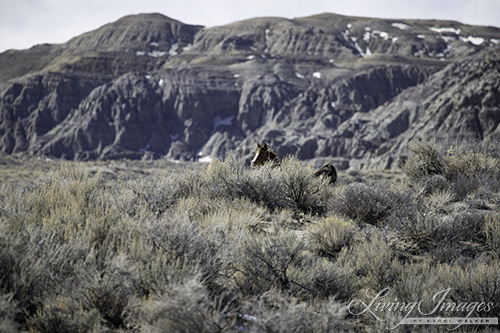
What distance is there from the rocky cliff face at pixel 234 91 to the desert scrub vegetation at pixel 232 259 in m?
74.6

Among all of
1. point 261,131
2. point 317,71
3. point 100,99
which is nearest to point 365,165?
point 261,131

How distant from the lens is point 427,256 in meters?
5.50

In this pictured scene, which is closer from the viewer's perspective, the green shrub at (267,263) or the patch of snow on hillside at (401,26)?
the green shrub at (267,263)

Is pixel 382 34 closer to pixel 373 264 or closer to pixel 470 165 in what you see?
pixel 470 165

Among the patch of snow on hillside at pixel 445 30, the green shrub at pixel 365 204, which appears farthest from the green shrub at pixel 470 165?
the patch of snow on hillside at pixel 445 30

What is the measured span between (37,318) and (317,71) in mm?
132551

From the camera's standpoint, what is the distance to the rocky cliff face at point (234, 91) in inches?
4053

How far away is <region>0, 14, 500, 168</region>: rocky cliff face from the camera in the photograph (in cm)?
10294

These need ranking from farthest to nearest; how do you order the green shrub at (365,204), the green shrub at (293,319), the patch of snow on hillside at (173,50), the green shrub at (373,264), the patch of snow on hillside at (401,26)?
1. the patch of snow on hillside at (401,26)
2. the patch of snow on hillside at (173,50)
3. the green shrub at (365,204)
4. the green shrub at (373,264)
5. the green shrub at (293,319)

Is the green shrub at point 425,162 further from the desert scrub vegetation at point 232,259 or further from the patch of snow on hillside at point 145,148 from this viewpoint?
the patch of snow on hillside at point 145,148

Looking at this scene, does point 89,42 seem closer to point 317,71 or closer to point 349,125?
point 317,71

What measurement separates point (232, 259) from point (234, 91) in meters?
125

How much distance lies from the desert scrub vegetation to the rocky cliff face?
7461cm

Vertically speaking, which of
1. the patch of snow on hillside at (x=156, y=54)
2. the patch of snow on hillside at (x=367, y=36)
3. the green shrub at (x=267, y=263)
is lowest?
the green shrub at (x=267, y=263)
